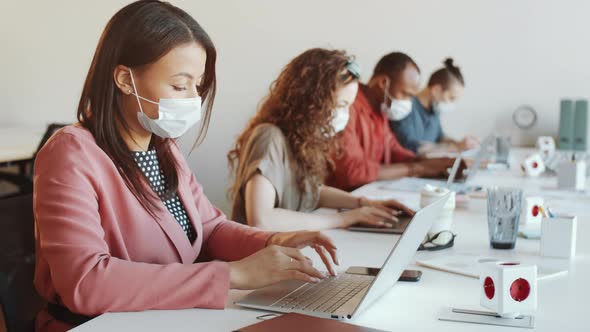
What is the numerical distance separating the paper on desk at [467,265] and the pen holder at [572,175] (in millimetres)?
1336

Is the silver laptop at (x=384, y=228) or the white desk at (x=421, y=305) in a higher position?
the white desk at (x=421, y=305)

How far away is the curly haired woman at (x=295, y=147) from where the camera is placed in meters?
2.19

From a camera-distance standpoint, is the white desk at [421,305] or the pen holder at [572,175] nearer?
the white desk at [421,305]

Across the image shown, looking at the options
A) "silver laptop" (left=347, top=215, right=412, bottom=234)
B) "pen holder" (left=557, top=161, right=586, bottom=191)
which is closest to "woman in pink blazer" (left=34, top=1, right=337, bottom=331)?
"silver laptop" (left=347, top=215, right=412, bottom=234)

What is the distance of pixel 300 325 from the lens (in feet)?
3.66

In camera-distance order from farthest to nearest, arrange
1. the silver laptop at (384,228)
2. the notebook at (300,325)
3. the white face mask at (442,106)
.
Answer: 1. the white face mask at (442,106)
2. the silver laptop at (384,228)
3. the notebook at (300,325)

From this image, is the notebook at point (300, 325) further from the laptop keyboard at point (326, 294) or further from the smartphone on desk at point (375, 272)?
the smartphone on desk at point (375, 272)

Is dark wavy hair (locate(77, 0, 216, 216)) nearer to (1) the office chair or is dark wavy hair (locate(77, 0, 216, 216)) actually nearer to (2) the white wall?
(1) the office chair

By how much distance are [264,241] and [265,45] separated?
3.11 m

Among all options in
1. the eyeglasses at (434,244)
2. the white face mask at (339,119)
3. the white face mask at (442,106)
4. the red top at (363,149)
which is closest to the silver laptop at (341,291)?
the eyeglasses at (434,244)

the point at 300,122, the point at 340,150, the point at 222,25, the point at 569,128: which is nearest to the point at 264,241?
the point at 300,122

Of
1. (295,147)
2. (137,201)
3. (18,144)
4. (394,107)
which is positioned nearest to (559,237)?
(295,147)

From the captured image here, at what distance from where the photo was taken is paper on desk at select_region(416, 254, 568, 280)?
157 centimetres

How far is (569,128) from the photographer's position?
190 inches
